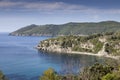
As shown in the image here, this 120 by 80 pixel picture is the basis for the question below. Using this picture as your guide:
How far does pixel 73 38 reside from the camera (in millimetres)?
174125

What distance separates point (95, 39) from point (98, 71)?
10298cm

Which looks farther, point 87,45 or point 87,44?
point 87,44

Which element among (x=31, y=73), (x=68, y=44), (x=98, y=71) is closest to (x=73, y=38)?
(x=68, y=44)

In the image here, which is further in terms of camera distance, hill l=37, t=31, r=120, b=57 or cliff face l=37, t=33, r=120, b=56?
cliff face l=37, t=33, r=120, b=56

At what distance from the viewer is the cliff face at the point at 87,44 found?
142 metres

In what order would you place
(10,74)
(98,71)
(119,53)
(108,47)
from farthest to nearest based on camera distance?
(108,47), (119,53), (10,74), (98,71)

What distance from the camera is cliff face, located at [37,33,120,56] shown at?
141875 millimetres

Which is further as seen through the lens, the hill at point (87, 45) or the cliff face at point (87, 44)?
the cliff face at point (87, 44)

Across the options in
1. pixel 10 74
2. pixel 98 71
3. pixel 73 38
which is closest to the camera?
pixel 98 71

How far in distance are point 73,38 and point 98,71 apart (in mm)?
115142

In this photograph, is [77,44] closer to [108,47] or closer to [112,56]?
[108,47]

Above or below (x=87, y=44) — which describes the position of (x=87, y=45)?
below

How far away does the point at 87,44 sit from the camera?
161 metres

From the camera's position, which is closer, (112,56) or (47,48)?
(112,56)
